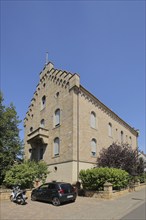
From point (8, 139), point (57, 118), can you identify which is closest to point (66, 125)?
point (57, 118)

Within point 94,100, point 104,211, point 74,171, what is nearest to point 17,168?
point 74,171

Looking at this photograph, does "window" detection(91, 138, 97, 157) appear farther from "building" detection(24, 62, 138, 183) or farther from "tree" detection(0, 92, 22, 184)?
"tree" detection(0, 92, 22, 184)

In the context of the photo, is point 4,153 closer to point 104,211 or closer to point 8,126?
point 8,126

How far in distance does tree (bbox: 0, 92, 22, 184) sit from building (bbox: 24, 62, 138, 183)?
2964mm

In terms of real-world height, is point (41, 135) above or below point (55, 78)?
below

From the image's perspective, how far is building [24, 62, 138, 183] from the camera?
2519cm

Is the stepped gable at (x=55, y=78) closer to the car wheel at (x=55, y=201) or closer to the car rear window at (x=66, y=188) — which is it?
the car rear window at (x=66, y=188)

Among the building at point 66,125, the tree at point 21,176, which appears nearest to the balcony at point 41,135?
the building at point 66,125

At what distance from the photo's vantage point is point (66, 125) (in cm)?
2617

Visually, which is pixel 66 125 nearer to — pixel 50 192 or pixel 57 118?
pixel 57 118

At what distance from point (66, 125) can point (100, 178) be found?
7.32 m

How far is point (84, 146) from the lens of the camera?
1032 inches

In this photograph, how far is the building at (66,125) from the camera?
82.7 feet

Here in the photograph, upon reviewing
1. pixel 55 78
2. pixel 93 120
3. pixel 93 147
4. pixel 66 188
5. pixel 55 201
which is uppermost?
pixel 55 78
